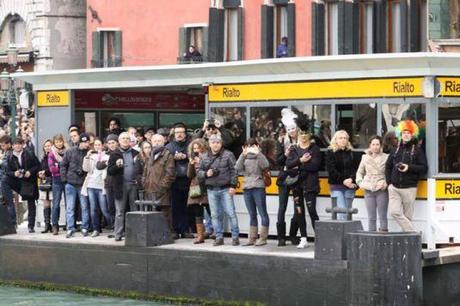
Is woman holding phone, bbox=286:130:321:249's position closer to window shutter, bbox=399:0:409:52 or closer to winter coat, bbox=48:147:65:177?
winter coat, bbox=48:147:65:177

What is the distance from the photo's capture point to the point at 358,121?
72.1 ft

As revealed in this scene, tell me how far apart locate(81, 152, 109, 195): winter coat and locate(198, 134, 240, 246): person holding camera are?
2388 mm

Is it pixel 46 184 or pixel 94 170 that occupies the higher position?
pixel 94 170

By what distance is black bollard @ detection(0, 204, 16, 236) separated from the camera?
83.7ft

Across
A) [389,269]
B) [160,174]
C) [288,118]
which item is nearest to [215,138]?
[288,118]

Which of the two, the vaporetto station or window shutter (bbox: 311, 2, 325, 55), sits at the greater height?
window shutter (bbox: 311, 2, 325, 55)

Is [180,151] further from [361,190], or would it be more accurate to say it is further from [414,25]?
[414,25]

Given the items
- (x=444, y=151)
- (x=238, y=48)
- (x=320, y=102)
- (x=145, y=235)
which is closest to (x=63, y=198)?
(x=145, y=235)

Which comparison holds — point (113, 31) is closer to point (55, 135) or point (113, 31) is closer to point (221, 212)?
point (55, 135)

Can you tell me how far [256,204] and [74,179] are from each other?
12.3 feet

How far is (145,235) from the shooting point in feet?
74.3

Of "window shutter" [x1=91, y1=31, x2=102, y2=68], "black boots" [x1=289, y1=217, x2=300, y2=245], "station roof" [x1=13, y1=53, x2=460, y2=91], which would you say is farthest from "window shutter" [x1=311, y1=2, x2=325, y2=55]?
"black boots" [x1=289, y1=217, x2=300, y2=245]

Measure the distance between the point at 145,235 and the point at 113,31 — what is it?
1083 inches

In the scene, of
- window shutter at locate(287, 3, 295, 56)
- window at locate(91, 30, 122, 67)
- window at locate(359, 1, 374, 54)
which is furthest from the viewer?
window at locate(91, 30, 122, 67)
